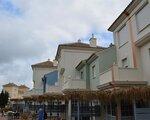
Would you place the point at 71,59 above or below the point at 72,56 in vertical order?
below

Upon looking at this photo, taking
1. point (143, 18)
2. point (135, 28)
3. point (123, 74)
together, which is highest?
point (143, 18)

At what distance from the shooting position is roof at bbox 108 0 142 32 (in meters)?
19.4

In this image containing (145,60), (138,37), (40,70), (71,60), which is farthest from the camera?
(40,70)

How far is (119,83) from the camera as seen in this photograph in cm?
1838

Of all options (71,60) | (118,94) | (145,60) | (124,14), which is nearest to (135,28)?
(124,14)

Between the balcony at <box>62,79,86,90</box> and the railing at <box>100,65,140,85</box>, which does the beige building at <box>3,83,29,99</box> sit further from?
the railing at <box>100,65,140,85</box>

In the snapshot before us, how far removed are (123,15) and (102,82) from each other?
18.7 feet

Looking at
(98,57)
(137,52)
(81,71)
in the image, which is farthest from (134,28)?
(81,71)

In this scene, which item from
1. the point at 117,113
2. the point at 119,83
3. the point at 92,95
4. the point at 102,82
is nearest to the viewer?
the point at 117,113

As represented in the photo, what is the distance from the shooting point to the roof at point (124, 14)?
1941 cm

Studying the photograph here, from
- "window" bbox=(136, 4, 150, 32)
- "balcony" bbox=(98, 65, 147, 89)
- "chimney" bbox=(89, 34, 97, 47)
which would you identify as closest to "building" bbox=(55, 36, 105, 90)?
"chimney" bbox=(89, 34, 97, 47)

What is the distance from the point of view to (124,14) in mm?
21031

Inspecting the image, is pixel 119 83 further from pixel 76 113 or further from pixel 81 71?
pixel 81 71

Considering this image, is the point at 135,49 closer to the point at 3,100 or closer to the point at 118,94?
the point at 118,94
